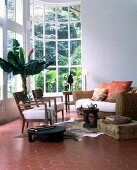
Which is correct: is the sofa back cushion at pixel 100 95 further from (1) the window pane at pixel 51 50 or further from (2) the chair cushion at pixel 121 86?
(1) the window pane at pixel 51 50

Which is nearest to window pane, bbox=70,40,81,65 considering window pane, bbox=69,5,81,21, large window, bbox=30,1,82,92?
large window, bbox=30,1,82,92

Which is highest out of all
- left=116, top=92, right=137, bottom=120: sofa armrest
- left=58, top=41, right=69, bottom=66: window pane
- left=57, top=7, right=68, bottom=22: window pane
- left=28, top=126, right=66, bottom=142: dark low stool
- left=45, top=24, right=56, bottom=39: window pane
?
left=57, top=7, right=68, bottom=22: window pane

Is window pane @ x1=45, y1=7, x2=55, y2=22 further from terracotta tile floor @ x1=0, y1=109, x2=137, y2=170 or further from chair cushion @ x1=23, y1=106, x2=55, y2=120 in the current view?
terracotta tile floor @ x1=0, y1=109, x2=137, y2=170

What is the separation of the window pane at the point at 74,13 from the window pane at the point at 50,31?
78 centimetres

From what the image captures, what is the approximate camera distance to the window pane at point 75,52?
9.69 meters

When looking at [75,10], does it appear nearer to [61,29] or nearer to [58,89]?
[61,29]

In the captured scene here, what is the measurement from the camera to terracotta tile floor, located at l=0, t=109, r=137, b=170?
3223mm

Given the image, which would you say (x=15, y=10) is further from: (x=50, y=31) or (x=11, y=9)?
(x=50, y=31)

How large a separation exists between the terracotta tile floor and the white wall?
13.1 ft

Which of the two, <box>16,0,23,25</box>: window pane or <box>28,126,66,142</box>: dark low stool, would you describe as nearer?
<box>28,126,66,142</box>: dark low stool

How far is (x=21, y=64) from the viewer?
23.2ft

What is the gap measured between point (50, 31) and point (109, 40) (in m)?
2.47

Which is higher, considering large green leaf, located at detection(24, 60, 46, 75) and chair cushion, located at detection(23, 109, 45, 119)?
large green leaf, located at detection(24, 60, 46, 75)

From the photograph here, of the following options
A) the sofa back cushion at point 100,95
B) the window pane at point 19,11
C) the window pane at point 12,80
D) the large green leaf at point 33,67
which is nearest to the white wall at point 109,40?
the sofa back cushion at point 100,95
